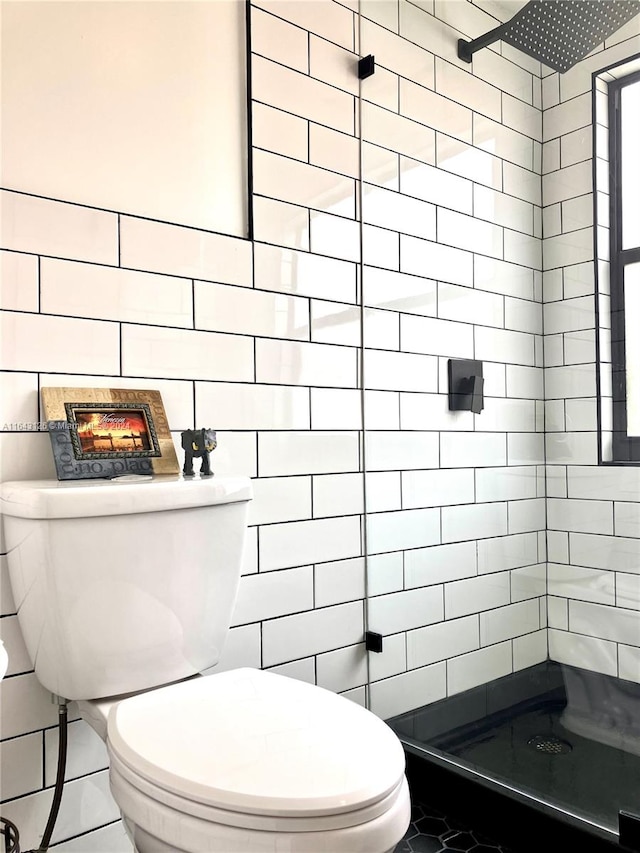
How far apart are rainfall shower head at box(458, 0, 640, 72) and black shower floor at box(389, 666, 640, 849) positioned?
132 cm

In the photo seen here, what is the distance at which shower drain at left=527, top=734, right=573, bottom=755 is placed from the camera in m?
1.49

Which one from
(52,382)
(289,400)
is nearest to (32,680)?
(52,382)

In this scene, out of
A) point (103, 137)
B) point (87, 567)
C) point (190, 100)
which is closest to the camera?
point (87, 567)

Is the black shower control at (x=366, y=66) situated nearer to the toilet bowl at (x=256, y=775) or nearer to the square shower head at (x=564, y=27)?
the square shower head at (x=564, y=27)

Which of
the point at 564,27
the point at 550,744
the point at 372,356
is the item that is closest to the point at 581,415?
the point at 372,356

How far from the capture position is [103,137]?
140 cm

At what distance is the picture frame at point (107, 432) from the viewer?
1.27 metres

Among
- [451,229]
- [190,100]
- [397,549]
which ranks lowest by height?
[397,549]

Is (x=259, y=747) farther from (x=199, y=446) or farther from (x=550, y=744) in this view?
(x=550, y=744)

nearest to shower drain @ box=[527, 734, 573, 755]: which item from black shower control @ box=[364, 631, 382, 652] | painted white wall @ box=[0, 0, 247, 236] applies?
black shower control @ box=[364, 631, 382, 652]

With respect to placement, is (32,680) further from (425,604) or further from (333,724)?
(425,604)

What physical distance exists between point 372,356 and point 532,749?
3.24 ft

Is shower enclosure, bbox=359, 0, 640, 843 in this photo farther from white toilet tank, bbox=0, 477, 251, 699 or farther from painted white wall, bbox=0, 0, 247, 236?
white toilet tank, bbox=0, 477, 251, 699

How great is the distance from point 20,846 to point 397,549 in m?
1.02
